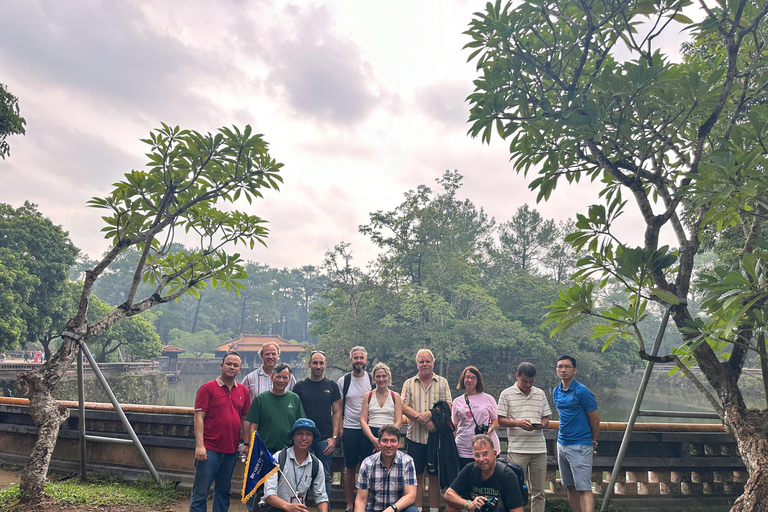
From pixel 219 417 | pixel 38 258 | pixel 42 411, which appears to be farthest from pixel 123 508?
pixel 38 258

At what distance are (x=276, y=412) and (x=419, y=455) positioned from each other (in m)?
1.12

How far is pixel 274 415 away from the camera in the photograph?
130 inches

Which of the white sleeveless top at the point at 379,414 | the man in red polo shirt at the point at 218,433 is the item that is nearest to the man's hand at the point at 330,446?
the white sleeveless top at the point at 379,414

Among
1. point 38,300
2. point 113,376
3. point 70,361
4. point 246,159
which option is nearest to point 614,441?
point 246,159

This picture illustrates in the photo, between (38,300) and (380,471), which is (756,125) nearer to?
(380,471)

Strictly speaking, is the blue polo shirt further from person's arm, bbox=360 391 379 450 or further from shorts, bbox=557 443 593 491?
person's arm, bbox=360 391 379 450

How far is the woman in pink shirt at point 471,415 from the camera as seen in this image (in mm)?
3396

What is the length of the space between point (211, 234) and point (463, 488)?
11.4 feet

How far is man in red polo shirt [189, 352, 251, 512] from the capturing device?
324 centimetres

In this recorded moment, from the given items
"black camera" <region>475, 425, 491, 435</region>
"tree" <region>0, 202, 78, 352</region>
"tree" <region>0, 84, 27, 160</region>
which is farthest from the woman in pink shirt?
"tree" <region>0, 202, 78, 352</region>

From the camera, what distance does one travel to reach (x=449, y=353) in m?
20.2

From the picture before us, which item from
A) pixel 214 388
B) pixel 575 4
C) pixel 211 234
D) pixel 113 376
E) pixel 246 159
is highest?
pixel 575 4

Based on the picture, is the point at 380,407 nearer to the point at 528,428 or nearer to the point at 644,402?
the point at 528,428

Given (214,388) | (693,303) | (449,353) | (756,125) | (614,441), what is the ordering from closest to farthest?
(756,125) → (214,388) → (614,441) → (449,353) → (693,303)
